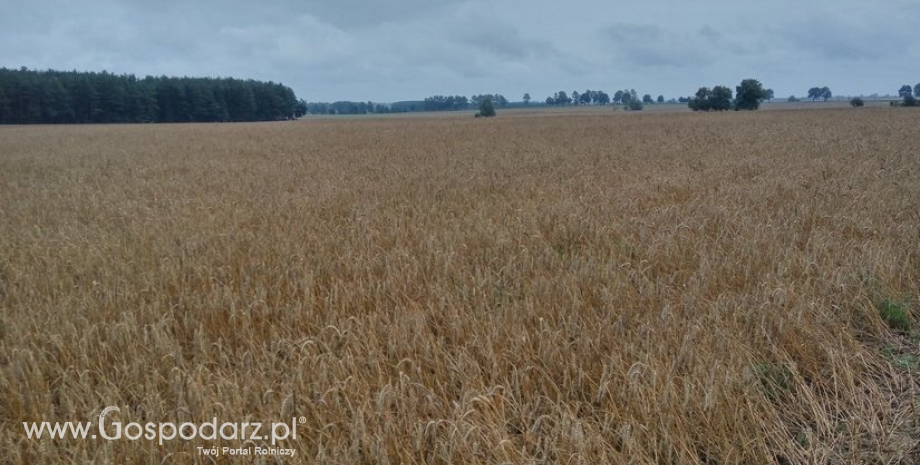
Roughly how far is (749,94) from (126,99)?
365 feet

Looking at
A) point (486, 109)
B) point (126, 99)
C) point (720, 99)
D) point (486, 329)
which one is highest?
point (126, 99)

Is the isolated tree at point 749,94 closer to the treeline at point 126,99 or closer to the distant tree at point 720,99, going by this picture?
the distant tree at point 720,99

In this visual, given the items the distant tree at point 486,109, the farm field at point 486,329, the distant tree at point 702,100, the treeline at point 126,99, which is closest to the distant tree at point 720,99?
the distant tree at point 702,100

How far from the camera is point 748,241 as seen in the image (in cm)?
477

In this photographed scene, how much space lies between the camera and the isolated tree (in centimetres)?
9394

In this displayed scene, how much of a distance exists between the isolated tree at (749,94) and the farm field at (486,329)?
340 feet

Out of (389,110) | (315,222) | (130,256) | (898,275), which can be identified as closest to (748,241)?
(898,275)

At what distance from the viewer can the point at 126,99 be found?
276 ft

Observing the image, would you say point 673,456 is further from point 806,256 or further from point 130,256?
point 130,256

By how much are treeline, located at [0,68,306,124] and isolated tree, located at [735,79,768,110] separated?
92.5 metres

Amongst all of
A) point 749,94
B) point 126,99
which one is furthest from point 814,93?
point 126,99

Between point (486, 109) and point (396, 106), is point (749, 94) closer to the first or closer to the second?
point (486, 109)

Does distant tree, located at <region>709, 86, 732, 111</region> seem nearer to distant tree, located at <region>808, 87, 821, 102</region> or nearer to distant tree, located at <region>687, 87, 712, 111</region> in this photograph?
distant tree, located at <region>687, 87, 712, 111</region>

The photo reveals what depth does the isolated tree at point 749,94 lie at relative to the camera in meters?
93.9
